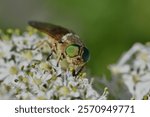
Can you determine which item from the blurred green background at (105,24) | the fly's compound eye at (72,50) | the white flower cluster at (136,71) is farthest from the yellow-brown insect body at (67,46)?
the blurred green background at (105,24)

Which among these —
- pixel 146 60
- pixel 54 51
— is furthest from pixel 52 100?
pixel 146 60

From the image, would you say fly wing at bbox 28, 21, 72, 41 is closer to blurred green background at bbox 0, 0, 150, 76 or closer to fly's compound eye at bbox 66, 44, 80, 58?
fly's compound eye at bbox 66, 44, 80, 58

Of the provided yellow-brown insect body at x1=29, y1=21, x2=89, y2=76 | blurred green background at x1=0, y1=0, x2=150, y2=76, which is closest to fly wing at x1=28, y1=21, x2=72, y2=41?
yellow-brown insect body at x1=29, y1=21, x2=89, y2=76

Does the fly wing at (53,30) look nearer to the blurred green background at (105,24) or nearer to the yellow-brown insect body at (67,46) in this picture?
the yellow-brown insect body at (67,46)

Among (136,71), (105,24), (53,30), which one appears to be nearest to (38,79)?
(53,30)

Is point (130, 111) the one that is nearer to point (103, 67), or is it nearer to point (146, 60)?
point (146, 60)

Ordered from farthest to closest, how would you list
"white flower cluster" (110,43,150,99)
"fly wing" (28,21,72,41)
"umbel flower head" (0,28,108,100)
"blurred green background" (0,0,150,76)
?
"blurred green background" (0,0,150,76) < "white flower cluster" (110,43,150,99) < "fly wing" (28,21,72,41) < "umbel flower head" (0,28,108,100)
